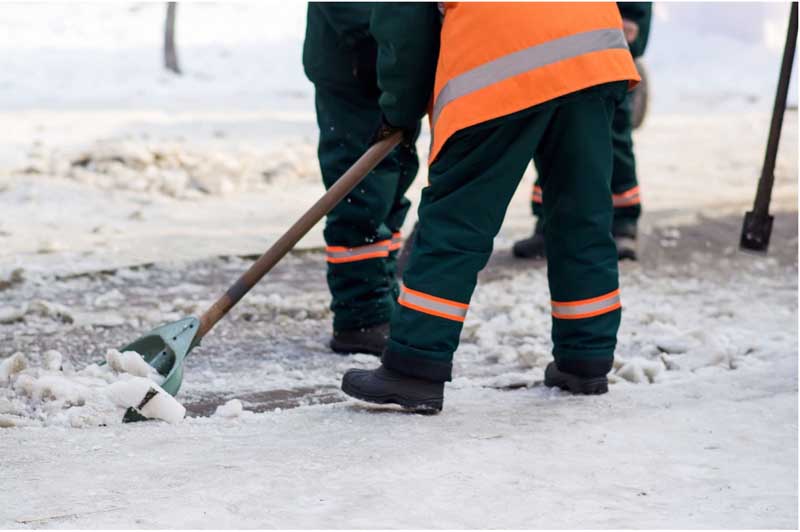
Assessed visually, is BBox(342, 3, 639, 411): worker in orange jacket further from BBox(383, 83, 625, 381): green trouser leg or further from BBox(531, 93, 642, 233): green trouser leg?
BBox(531, 93, 642, 233): green trouser leg

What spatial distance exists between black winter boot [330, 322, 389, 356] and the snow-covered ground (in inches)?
2.0

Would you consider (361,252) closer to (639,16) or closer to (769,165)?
(769,165)

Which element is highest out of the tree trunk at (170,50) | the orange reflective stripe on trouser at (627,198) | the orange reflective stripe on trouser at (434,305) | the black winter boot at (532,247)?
the orange reflective stripe on trouser at (434,305)

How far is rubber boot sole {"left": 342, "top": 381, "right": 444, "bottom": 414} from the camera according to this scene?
125 inches

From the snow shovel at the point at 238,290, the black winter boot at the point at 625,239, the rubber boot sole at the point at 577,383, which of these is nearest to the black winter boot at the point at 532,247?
the black winter boot at the point at 625,239

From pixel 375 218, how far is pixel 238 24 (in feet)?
54.0

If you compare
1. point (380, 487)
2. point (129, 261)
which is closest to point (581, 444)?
point (380, 487)

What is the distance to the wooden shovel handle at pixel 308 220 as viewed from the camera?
11.2ft

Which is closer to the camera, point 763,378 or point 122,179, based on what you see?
point 763,378

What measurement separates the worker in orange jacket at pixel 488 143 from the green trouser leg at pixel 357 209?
49cm

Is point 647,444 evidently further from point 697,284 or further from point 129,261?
point 129,261

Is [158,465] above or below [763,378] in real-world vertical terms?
above

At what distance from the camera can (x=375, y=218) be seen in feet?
12.8

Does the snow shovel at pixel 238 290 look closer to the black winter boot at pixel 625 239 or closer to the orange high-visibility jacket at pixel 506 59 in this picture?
the orange high-visibility jacket at pixel 506 59
